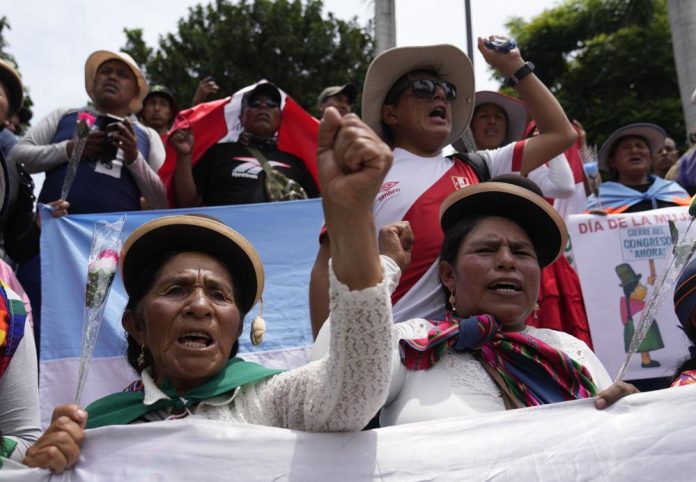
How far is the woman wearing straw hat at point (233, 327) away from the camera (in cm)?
181

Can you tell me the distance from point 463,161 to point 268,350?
59.6 inches

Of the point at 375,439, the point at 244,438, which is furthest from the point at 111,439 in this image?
the point at 375,439

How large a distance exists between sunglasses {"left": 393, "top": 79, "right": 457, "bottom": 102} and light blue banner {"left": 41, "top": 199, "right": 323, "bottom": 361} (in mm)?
1263

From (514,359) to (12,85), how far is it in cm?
307

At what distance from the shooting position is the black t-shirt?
206 inches

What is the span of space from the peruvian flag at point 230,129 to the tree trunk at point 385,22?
5352 millimetres

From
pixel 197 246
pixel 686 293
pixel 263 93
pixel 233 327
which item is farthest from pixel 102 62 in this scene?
pixel 686 293

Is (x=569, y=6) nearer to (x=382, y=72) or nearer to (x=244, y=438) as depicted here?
(x=382, y=72)

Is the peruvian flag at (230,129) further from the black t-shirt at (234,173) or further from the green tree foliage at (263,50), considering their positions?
the green tree foliage at (263,50)

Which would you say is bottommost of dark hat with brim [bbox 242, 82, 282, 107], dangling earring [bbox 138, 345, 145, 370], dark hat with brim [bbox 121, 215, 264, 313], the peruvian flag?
dangling earring [bbox 138, 345, 145, 370]

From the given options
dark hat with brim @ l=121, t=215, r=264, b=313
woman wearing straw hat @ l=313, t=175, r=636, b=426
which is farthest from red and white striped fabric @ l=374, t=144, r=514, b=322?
dark hat with brim @ l=121, t=215, r=264, b=313

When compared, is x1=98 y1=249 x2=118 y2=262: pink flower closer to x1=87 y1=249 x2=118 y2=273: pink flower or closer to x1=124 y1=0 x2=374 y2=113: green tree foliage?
x1=87 y1=249 x2=118 y2=273: pink flower

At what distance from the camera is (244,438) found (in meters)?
2.17

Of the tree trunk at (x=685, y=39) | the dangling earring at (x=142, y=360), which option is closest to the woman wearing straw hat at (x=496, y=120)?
the dangling earring at (x=142, y=360)
